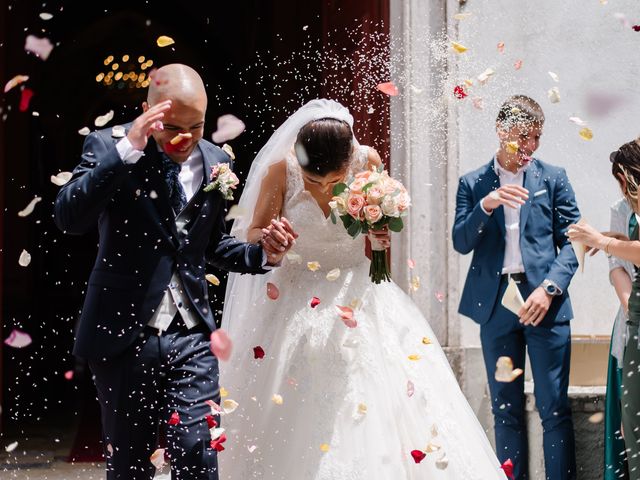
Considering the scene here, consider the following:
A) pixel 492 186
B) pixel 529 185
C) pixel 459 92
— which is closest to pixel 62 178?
pixel 492 186

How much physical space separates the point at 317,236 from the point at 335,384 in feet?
2.24

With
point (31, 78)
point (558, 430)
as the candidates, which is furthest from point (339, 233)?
point (31, 78)

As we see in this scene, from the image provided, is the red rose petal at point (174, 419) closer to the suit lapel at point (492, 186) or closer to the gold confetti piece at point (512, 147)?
the suit lapel at point (492, 186)

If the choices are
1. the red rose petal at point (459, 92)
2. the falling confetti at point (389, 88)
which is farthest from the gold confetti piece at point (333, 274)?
the red rose petal at point (459, 92)

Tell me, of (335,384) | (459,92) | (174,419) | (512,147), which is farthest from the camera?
(459,92)

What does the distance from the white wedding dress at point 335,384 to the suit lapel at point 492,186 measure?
0.84 m

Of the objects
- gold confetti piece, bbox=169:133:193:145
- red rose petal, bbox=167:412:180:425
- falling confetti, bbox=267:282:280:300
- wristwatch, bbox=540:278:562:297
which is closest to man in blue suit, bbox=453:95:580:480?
A: wristwatch, bbox=540:278:562:297

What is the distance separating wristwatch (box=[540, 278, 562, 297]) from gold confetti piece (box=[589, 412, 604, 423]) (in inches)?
25.5

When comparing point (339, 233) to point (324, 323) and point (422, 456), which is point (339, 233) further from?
point (422, 456)

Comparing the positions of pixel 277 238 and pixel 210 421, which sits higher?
pixel 277 238

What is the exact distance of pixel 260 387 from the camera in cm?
416

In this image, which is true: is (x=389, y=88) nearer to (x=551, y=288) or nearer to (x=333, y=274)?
(x=551, y=288)

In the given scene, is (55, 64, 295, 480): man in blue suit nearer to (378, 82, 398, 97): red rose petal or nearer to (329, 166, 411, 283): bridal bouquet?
(329, 166, 411, 283): bridal bouquet

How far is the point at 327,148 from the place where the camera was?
14.1 feet
